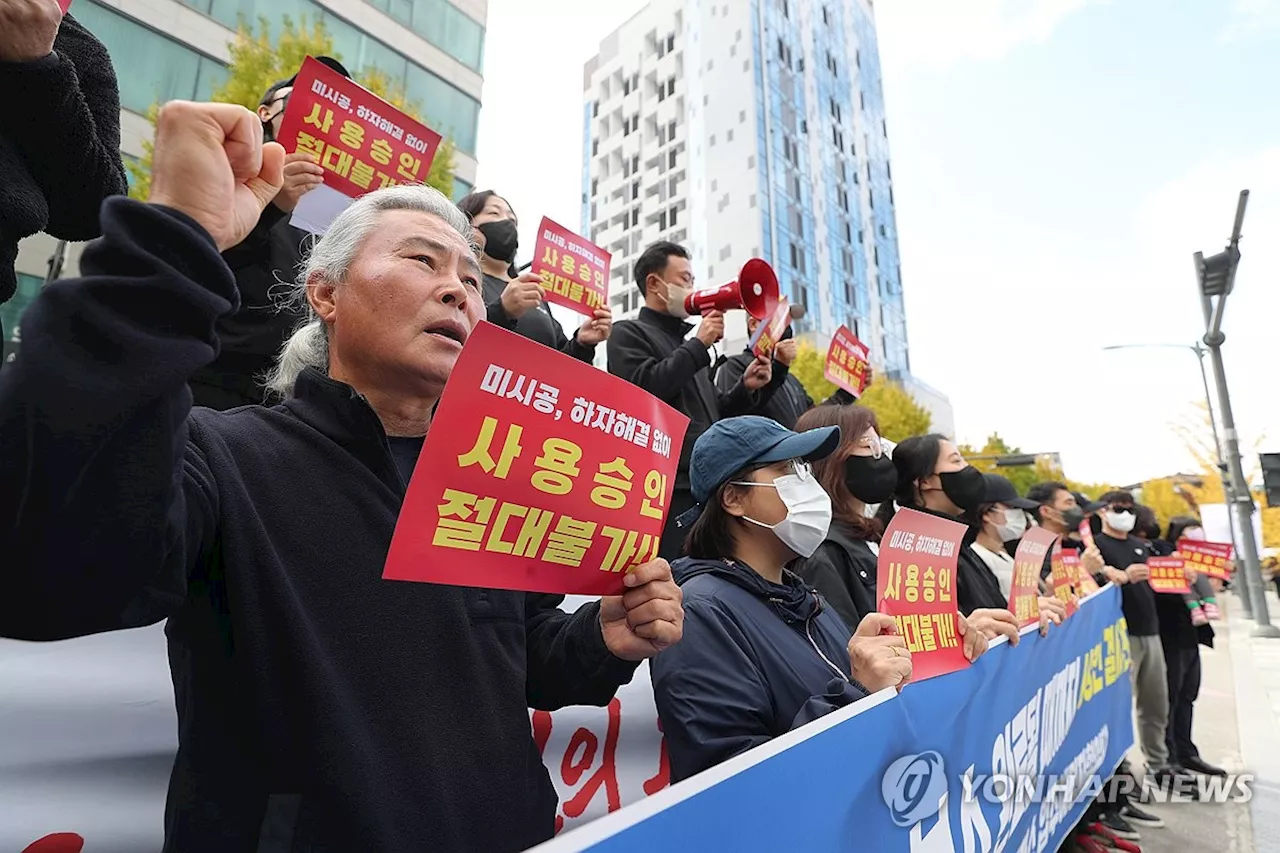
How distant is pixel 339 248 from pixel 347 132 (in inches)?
56.9

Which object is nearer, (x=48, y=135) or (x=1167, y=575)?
(x=48, y=135)

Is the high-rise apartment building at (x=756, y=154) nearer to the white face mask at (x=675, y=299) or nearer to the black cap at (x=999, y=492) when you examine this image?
the black cap at (x=999, y=492)

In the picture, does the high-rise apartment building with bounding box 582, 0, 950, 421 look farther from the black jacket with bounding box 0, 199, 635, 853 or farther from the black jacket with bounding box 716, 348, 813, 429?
the black jacket with bounding box 0, 199, 635, 853

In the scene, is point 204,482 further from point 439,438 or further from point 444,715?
point 444,715

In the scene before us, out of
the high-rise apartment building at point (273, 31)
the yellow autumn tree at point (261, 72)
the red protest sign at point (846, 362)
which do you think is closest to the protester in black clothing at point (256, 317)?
the red protest sign at point (846, 362)

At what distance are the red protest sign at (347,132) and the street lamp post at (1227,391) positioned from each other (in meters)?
13.1

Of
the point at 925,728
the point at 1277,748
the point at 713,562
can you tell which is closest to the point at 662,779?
the point at 713,562

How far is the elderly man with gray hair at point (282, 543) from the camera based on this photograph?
73cm

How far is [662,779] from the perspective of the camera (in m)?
2.29

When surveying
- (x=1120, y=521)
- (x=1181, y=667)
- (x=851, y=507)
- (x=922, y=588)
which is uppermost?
(x=1120, y=521)

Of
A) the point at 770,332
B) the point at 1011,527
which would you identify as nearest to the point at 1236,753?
the point at 1011,527

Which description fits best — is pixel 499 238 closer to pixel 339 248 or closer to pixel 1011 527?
pixel 339 248

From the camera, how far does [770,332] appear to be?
12.5ft

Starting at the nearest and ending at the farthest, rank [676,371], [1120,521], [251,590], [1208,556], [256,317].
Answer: [251,590] < [256,317] < [676,371] < [1120,521] < [1208,556]
